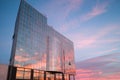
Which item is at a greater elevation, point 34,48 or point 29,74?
point 34,48

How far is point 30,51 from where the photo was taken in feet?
175

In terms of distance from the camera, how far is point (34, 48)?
56.3 metres

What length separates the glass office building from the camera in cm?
4112

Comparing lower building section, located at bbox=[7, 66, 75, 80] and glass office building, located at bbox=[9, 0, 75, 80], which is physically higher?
glass office building, located at bbox=[9, 0, 75, 80]

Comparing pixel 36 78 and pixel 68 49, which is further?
pixel 68 49

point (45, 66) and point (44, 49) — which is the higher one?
point (44, 49)

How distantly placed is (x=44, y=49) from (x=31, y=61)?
12.7 metres

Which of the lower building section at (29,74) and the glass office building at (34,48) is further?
the glass office building at (34,48)

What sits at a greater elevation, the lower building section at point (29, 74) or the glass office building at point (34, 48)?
the glass office building at point (34, 48)

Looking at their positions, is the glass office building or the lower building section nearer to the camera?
the lower building section

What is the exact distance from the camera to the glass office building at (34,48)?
4112 centimetres

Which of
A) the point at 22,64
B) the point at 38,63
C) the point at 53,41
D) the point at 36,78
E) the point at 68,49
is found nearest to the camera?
the point at 36,78

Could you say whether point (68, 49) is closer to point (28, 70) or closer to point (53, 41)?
point (53, 41)

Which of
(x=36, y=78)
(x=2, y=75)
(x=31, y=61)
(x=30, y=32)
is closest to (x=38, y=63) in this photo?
(x=31, y=61)
